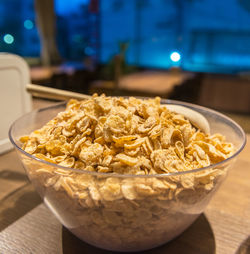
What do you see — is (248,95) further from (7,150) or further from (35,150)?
(35,150)

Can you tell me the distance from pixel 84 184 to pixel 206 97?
6.87 feet

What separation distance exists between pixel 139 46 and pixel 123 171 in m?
2.19

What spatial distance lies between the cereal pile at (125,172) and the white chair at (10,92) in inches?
13.3

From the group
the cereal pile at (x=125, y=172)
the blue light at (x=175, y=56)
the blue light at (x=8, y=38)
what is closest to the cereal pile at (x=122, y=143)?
the cereal pile at (x=125, y=172)

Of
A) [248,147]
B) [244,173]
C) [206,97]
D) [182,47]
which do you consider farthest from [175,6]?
[244,173]

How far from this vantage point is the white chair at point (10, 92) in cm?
75

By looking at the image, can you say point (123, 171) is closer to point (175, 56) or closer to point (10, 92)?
point (10, 92)

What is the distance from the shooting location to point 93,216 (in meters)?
0.36

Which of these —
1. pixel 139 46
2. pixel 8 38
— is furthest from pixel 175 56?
pixel 8 38

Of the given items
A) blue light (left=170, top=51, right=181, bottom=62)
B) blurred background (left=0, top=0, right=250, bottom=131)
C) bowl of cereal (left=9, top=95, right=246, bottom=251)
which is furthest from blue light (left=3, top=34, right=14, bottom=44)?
bowl of cereal (left=9, top=95, right=246, bottom=251)

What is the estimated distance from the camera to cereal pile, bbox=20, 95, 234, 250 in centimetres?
34

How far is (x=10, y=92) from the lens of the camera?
0.77 metres

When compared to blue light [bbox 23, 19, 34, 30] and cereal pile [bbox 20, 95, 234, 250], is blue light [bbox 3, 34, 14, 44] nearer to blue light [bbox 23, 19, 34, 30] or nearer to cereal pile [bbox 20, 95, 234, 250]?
blue light [bbox 23, 19, 34, 30]

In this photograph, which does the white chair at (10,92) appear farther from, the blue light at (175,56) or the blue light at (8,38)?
the blue light at (8,38)
